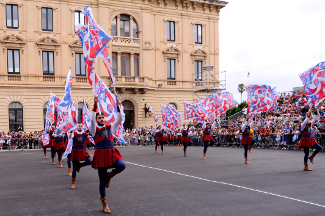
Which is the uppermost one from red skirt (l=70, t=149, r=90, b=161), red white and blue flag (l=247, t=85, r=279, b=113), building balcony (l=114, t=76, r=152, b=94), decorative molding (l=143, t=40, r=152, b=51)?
decorative molding (l=143, t=40, r=152, b=51)

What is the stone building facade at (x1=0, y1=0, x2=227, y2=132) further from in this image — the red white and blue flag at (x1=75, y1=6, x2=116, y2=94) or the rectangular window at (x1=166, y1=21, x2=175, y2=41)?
the red white and blue flag at (x1=75, y1=6, x2=116, y2=94)

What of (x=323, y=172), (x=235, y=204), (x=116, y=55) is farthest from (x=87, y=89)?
(x=235, y=204)

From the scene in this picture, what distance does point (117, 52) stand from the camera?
41.0 metres

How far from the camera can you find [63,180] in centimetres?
1288

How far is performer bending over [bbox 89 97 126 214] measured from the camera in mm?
8000

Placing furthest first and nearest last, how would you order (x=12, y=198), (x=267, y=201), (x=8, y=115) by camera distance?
(x=8, y=115), (x=12, y=198), (x=267, y=201)

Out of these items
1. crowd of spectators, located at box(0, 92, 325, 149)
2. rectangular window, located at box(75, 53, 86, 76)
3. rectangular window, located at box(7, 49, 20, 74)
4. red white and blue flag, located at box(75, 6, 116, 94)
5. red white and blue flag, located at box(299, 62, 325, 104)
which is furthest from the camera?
rectangular window, located at box(75, 53, 86, 76)

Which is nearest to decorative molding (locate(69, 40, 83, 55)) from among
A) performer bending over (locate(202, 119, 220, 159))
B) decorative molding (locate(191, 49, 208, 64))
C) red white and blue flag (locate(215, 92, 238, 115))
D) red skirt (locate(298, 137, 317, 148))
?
decorative molding (locate(191, 49, 208, 64))

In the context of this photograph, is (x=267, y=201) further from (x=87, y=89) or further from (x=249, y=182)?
(x=87, y=89)

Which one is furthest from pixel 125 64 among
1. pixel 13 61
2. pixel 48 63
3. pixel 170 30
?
pixel 13 61

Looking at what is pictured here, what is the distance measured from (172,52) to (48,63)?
46.9ft

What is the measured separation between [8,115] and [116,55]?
13.1 meters

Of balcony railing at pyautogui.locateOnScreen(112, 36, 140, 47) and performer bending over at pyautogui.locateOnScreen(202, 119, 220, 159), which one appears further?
balcony railing at pyautogui.locateOnScreen(112, 36, 140, 47)

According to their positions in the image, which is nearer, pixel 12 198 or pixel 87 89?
pixel 12 198
